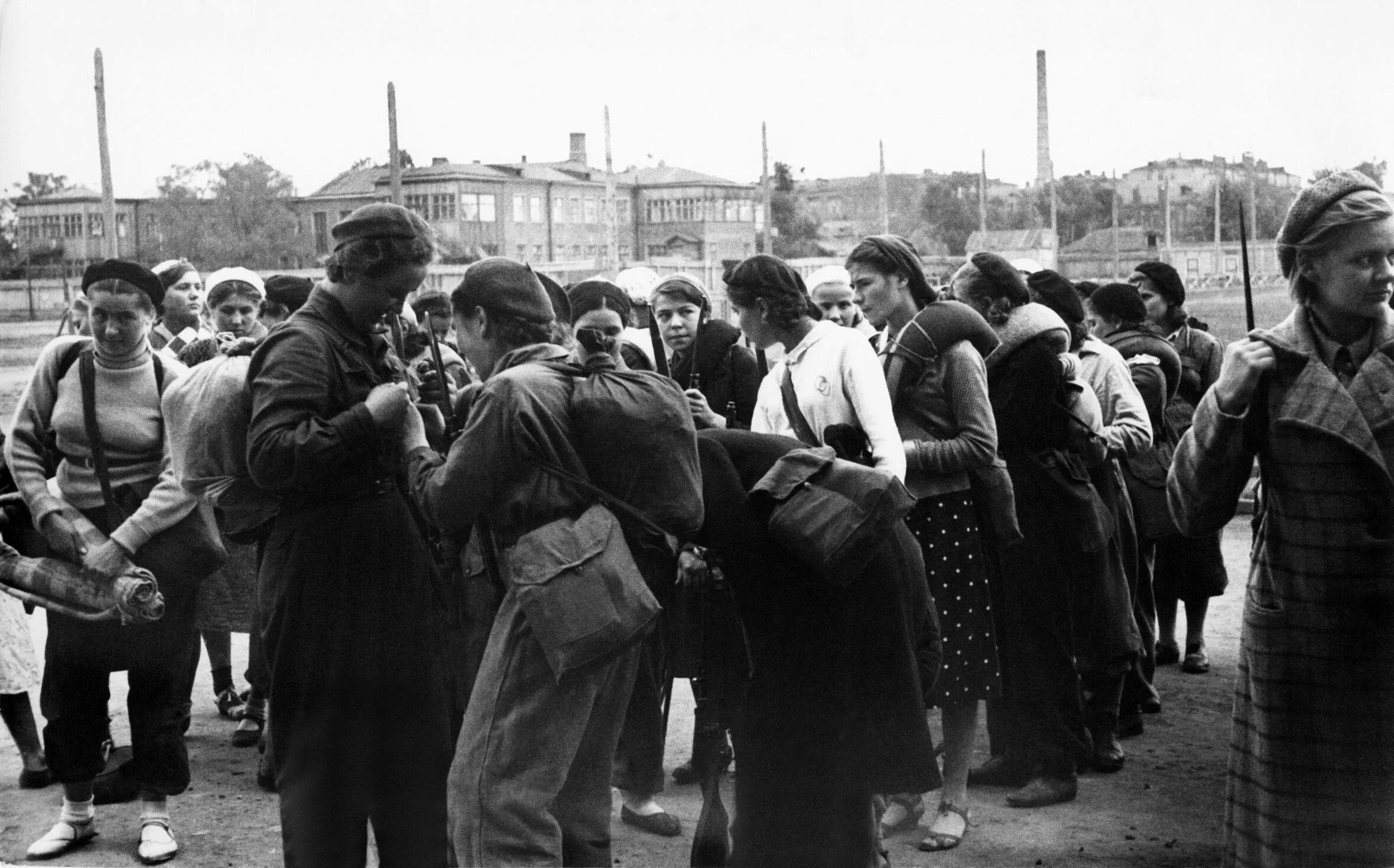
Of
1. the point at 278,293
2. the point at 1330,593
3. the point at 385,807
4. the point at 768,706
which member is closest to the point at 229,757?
the point at 278,293

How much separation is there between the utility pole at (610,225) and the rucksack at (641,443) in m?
2.92

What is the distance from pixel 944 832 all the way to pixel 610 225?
11.9ft

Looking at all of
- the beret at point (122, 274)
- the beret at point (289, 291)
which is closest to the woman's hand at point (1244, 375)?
the beret at point (122, 274)

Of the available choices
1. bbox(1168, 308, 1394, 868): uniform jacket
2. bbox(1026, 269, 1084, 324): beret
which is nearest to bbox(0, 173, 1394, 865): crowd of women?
bbox(1168, 308, 1394, 868): uniform jacket

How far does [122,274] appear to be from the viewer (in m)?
4.66

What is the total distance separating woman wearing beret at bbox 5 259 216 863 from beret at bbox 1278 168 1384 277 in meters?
3.21

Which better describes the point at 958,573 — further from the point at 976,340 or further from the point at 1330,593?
the point at 1330,593

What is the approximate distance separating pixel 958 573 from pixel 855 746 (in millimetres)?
1385

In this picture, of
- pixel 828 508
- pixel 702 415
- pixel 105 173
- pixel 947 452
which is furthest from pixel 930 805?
pixel 105 173

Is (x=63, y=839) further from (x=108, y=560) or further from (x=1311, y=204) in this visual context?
(x=1311, y=204)

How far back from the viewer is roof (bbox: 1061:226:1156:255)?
25.9 feet

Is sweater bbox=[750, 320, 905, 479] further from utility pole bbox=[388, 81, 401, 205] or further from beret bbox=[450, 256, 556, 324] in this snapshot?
utility pole bbox=[388, 81, 401, 205]

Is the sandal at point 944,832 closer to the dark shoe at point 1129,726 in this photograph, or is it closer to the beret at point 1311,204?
the dark shoe at point 1129,726

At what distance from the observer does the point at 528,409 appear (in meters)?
3.31
